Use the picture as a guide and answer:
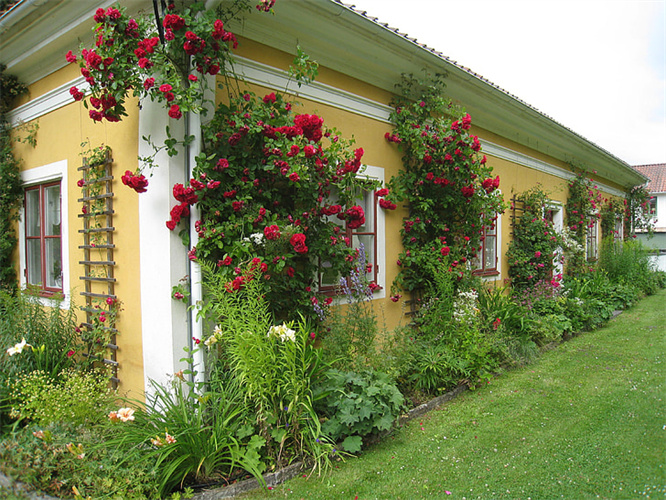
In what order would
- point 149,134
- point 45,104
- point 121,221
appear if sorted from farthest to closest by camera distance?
point 45,104 < point 121,221 < point 149,134

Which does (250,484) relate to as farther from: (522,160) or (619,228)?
(619,228)

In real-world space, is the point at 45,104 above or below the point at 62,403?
above

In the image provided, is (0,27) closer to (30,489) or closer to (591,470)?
(30,489)

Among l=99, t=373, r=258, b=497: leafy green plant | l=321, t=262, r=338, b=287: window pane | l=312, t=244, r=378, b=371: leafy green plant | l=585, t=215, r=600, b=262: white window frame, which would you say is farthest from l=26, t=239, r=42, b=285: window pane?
l=585, t=215, r=600, b=262: white window frame

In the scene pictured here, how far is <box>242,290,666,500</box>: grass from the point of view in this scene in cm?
271

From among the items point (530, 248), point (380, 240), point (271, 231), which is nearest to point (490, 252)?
point (530, 248)

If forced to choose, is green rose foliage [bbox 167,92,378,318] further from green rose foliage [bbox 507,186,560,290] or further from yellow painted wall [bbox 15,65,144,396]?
green rose foliage [bbox 507,186,560,290]

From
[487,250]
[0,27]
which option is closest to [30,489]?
[0,27]

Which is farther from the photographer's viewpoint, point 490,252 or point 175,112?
point 490,252

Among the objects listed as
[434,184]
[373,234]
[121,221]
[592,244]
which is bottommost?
[592,244]

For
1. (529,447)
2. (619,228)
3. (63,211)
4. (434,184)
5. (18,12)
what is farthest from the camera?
(619,228)

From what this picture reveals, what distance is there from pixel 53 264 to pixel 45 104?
1.87 meters

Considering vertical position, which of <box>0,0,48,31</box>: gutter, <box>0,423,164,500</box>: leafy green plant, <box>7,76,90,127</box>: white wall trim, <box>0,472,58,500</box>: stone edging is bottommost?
<box>0,472,58,500</box>: stone edging

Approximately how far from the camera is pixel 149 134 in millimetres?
3527
